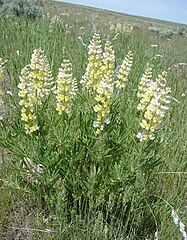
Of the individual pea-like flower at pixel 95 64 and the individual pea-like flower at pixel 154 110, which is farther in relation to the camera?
the individual pea-like flower at pixel 95 64

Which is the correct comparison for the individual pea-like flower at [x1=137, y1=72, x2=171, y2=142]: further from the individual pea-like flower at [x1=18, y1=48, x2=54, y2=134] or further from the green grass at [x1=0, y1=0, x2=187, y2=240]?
the individual pea-like flower at [x1=18, y1=48, x2=54, y2=134]

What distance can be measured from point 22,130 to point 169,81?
3.39 meters

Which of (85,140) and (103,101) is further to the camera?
(85,140)

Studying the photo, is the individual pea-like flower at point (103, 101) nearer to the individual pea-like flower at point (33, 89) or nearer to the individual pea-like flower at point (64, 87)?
the individual pea-like flower at point (64, 87)

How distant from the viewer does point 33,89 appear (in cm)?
203

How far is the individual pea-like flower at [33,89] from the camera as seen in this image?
1.85m

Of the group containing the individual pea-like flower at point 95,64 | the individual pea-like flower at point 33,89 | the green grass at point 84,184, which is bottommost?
the green grass at point 84,184

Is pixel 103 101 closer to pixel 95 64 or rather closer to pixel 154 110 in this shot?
pixel 154 110

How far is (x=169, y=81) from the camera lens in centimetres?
479

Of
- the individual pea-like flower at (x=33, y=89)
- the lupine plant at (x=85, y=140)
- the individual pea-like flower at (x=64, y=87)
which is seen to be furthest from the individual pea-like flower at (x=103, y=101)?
the individual pea-like flower at (x=33, y=89)

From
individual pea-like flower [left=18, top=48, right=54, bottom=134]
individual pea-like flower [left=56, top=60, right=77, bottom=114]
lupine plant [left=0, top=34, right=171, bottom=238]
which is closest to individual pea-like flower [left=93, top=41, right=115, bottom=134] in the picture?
lupine plant [left=0, top=34, right=171, bottom=238]

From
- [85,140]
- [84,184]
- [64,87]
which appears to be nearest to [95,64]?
[64,87]

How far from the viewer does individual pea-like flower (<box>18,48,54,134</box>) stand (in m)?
1.85

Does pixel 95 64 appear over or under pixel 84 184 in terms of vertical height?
over
